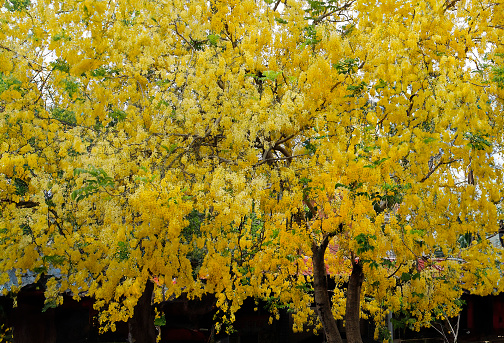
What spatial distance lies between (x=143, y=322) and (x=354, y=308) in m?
3.59

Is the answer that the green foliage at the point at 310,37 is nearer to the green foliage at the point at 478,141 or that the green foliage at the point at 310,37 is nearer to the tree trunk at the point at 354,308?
the green foliage at the point at 478,141

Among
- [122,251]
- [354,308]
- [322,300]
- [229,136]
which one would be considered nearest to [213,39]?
[229,136]

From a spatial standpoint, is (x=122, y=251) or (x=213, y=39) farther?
(x=213, y=39)

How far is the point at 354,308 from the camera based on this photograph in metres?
7.33

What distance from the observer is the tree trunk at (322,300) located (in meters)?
7.23

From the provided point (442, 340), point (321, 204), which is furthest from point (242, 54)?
point (442, 340)

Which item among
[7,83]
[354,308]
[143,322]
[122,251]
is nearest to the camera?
[122,251]

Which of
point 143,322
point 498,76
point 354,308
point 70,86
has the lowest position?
point 143,322

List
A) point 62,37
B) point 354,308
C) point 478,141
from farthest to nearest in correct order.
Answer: point 354,308 < point 62,37 < point 478,141

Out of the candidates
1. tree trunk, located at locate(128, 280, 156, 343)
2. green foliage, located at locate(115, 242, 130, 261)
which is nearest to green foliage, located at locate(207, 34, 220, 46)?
green foliage, located at locate(115, 242, 130, 261)

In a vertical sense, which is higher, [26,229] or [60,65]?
[60,65]

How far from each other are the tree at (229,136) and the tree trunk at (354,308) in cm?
89

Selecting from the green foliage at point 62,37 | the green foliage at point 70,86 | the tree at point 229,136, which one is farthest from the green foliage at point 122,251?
the green foliage at point 62,37

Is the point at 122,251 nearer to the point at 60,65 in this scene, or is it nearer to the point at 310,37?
the point at 60,65
